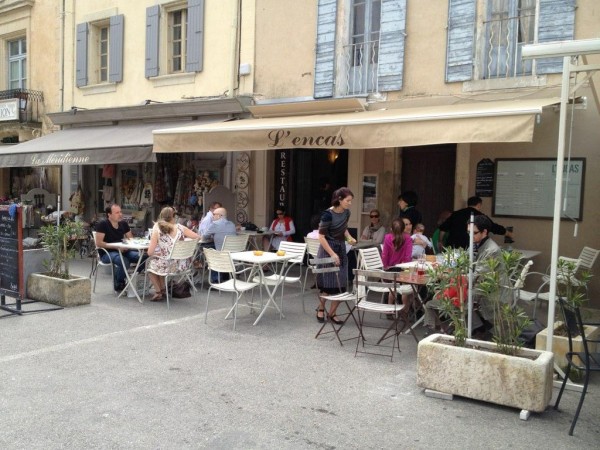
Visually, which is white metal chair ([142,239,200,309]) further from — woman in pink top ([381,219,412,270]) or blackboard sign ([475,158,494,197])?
blackboard sign ([475,158,494,197])

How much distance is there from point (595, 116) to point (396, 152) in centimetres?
298

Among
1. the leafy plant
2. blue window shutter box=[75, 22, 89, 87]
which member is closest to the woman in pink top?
the leafy plant

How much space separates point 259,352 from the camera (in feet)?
17.3

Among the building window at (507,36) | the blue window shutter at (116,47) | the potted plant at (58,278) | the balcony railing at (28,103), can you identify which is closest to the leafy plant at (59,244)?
the potted plant at (58,278)

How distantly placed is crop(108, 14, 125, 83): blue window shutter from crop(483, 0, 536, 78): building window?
7939 mm

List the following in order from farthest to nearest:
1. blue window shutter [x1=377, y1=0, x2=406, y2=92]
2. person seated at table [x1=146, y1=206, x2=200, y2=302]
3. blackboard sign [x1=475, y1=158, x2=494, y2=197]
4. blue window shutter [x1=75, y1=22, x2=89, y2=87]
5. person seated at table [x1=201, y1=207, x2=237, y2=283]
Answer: blue window shutter [x1=75, y1=22, x2=89, y2=87] → blue window shutter [x1=377, y1=0, x2=406, y2=92] → person seated at table [x1=201, y1=207, x2=237, y2=283] → blackboard sign [x1=475, y1=158, x2=494, y2=197] → person seated at table [x1=146, y1=206, x2=200, y2=302]

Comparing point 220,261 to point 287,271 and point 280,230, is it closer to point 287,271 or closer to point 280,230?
point 287,271

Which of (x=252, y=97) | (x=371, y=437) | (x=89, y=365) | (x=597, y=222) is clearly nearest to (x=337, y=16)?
(x=252, y=97)

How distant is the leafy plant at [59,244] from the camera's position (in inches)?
274

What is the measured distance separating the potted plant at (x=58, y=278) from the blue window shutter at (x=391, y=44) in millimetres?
4960

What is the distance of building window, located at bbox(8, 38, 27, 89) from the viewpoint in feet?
50.0

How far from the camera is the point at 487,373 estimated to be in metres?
3.97

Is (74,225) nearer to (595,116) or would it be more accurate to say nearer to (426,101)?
(426,101)

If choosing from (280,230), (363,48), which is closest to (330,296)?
(280,230)
